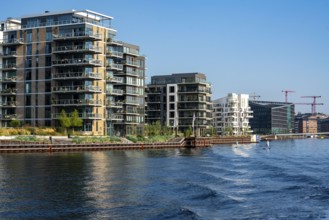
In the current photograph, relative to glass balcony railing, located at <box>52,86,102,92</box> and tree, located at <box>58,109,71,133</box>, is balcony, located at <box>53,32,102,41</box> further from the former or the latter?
tree, located at <box>58,109,71,133</box>

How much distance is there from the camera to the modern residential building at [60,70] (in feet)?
435

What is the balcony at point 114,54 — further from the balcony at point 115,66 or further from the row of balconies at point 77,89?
the row of balconies at point 77,89

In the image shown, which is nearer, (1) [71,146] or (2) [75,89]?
(1) [71,146]

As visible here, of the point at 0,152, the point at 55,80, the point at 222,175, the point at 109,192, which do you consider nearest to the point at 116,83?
the point at 55,80

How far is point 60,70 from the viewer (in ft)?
442

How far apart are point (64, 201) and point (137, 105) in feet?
382

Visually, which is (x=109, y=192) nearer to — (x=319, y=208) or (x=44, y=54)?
(x=319, y=208)

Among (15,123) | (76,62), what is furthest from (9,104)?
(76,62)

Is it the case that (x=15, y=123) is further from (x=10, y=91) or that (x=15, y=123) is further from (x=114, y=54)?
(x=114, y=54)

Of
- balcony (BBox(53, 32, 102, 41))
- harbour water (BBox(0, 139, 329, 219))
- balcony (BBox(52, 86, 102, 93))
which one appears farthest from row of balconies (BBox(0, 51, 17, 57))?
harbour water (BBox(0, 139, 329, 219))

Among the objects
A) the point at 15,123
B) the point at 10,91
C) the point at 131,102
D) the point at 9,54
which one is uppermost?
the point at 9,54

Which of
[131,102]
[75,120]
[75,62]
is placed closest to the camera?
[75,120]

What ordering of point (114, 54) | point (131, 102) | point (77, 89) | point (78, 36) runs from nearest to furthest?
point (77, 89) → point (78, 36) → point (114, 54) → point (131, 102)

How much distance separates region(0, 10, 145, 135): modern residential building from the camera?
132 m
